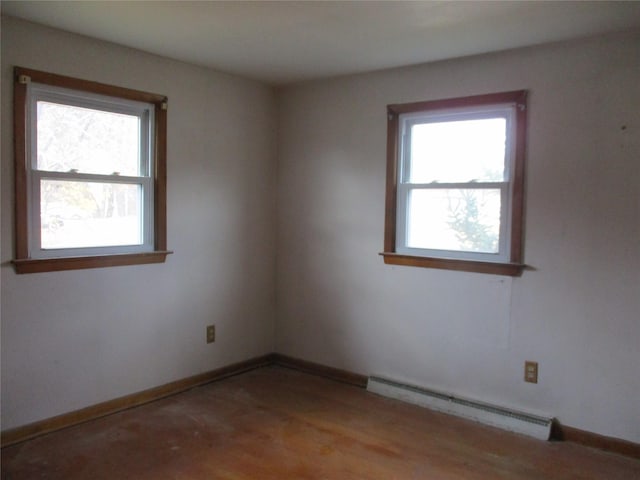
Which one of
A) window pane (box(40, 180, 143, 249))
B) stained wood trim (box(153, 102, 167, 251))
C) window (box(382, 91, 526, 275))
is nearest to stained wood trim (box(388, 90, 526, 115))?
window (box(382, 91, 526, 275))

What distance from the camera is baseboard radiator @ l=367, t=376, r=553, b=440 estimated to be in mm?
2988

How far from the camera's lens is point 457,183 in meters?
3.28

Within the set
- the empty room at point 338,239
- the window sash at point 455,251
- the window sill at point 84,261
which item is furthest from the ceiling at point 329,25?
the window sill at point 84,261

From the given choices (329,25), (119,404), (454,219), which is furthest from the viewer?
(454,219)

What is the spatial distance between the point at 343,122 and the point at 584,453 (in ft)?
8.79

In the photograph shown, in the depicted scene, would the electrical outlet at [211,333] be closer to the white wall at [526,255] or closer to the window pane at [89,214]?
the white wall at [526,255]

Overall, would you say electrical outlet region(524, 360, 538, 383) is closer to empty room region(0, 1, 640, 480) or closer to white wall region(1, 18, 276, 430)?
empty room region(0, 1, 640, 480)

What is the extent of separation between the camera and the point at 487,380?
3.23m

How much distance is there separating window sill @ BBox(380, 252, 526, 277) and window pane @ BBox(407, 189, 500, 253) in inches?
3.7

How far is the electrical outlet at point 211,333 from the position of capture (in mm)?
3783

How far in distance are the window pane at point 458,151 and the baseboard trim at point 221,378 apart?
1.58 meters

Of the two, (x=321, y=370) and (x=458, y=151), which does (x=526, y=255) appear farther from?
(x=321, y=370)

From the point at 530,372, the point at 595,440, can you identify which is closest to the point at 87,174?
the point at 530,372

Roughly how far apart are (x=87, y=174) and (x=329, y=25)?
1674 mm
